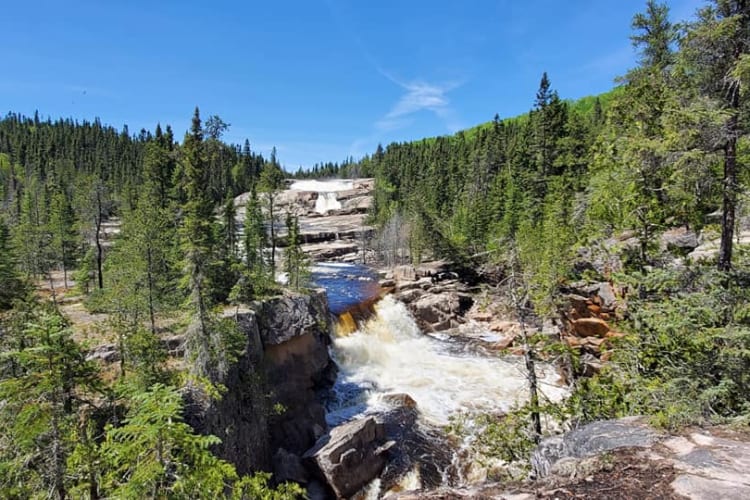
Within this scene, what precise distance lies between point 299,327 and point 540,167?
106 feet

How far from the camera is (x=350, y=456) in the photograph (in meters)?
16.0

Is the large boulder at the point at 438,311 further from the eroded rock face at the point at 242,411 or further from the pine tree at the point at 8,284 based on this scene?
the pine tree at the point at 8,284

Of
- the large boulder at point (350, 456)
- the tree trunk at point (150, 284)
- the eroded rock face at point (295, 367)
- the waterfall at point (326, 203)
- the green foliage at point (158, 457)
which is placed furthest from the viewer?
the waterfall at point (326, 203)

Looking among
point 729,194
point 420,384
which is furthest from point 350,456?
point 729,194

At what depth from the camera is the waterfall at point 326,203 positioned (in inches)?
3882

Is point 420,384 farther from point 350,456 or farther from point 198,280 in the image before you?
point 198,280

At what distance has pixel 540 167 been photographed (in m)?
41.5

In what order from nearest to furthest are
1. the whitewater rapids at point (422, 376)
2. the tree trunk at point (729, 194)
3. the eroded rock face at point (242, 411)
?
1. the tree trunk at point (729, 194)
2. the eroded rock face at point (242, 411)
3. the whitewater rapids at point (422, 376)

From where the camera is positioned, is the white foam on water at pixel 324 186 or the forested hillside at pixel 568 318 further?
the white foam on water at pixel 324 186

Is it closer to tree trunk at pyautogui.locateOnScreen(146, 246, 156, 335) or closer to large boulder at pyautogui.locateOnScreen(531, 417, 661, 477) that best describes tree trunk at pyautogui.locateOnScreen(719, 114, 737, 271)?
large boulder at pyautogui.locateOnScreen(531, 417, 661, 477)

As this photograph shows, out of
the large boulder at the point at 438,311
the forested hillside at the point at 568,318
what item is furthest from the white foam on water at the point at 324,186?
the forested hillside at the point at 568,318

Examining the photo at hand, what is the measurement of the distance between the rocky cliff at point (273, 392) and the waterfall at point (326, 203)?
74461mm

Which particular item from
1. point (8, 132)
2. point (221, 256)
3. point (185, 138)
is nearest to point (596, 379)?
point (185, 138)

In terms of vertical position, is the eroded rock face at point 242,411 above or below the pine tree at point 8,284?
below
